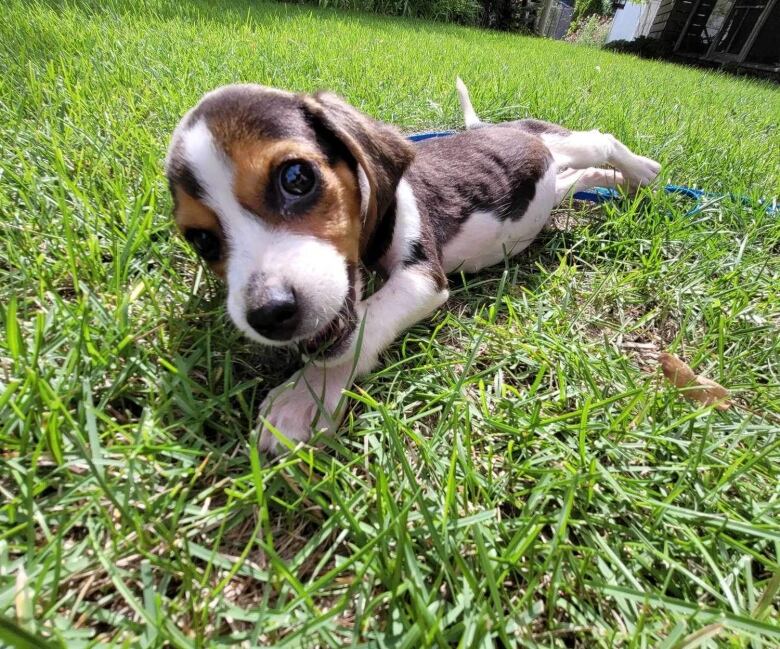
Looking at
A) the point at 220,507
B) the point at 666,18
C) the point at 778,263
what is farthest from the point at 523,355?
the point at 666,18

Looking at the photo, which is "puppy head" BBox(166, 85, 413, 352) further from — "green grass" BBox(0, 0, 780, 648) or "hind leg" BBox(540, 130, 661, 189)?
"hind leg" BBox(540, 130, 661, 189)

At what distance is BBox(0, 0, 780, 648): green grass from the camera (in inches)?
45.5

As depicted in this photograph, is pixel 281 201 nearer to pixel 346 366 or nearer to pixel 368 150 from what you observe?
pixel 368 150

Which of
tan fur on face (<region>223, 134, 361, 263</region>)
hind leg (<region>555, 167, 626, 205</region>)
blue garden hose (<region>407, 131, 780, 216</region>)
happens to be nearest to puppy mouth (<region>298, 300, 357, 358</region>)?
tan fur on face (<region>223, 134, 361, 263</region>)

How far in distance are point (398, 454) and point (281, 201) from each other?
3.45 ft

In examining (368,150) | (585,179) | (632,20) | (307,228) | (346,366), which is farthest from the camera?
(632,20)

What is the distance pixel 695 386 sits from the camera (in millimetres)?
1835

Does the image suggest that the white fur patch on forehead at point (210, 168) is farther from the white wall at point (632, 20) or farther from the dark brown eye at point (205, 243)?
the white wall at point (632, 20)

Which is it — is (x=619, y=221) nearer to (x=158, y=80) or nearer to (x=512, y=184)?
(x=512, y=184)

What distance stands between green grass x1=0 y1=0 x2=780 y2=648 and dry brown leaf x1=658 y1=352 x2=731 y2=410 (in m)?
0.07

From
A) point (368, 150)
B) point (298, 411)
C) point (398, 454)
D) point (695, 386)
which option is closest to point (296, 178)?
point (368, 150)

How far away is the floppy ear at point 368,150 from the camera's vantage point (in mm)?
2096

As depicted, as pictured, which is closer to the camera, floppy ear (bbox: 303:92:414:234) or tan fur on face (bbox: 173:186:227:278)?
tan fur on face (bbox: 173:186:227:278)

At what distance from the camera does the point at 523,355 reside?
2086 mm
